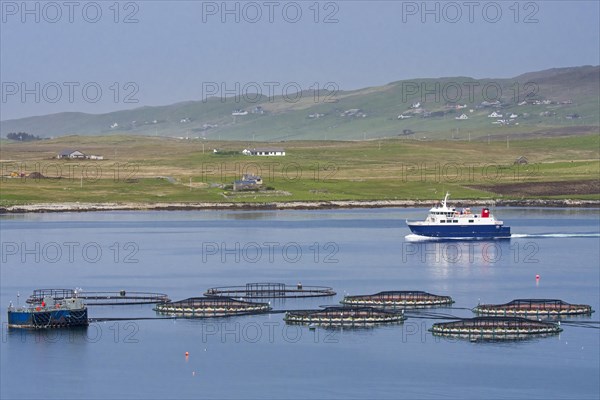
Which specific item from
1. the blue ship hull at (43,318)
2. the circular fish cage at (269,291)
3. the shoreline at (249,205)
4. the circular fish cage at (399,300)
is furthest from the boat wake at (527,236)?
the blue ship hull at (43,318)

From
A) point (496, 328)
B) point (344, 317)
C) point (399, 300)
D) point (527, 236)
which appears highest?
point (527, 236)

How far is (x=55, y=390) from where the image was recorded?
203 feet

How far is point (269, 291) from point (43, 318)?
63.8 feet

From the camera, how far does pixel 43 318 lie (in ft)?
253

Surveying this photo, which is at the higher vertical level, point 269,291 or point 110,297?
point 269,291

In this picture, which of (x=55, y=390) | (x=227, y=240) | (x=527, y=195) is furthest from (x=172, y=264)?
(x=527, y=195)

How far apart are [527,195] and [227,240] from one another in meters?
74.1

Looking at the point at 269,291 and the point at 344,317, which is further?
the point at 269,291

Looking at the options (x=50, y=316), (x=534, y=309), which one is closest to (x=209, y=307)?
(x=50, y=316)

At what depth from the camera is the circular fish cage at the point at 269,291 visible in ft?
298

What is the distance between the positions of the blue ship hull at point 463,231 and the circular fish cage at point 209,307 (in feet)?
175

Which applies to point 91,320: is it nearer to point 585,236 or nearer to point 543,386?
point 543,386

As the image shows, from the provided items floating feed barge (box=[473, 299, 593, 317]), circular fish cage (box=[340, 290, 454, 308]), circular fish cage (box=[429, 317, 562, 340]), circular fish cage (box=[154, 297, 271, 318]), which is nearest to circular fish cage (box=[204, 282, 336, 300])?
circular fish cage (box=[340, 290, 454, 308])

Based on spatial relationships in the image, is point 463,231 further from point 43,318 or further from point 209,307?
point 43,318
